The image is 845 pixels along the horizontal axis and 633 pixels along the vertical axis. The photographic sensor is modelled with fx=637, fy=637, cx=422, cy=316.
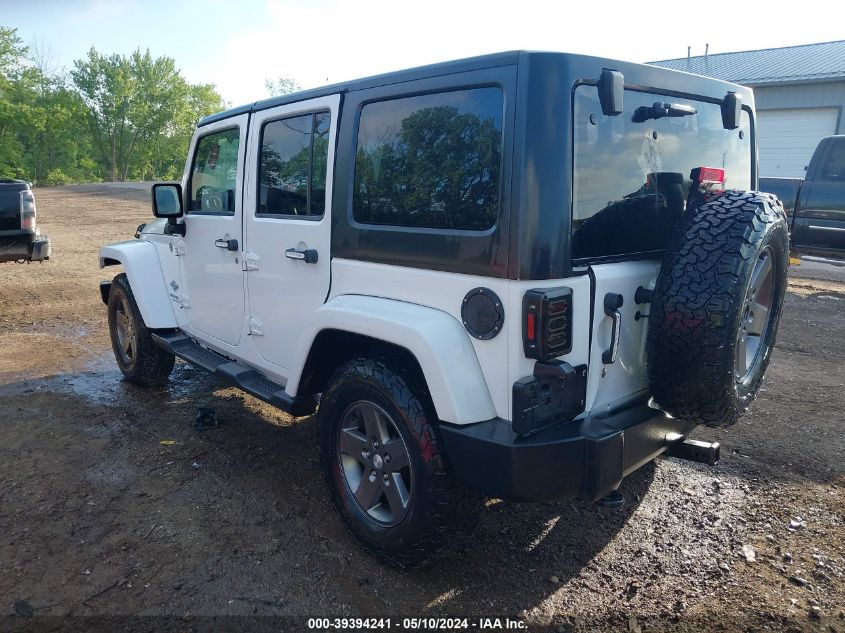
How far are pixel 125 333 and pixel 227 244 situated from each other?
2.03 metres

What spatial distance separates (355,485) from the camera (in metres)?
3.05

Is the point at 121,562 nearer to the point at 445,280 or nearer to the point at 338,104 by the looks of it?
the point at 445,280

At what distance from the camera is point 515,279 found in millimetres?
2316

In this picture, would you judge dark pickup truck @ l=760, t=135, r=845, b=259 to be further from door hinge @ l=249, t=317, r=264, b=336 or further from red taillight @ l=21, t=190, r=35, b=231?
red taillight @ l=21, t=190, r=35, b=231

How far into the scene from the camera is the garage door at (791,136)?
17.9 metres

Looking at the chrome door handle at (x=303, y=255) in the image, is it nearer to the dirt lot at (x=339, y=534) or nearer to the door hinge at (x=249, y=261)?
the door hinge at (x=249, y=261)

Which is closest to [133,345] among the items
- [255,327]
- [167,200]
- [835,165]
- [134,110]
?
[167,200]

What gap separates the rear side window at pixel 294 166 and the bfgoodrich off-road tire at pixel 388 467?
978 millimetres

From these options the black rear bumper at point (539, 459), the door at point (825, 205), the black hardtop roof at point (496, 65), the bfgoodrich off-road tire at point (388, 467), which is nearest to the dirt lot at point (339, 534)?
the bfgoodrich off-road tire at point (388, 467)

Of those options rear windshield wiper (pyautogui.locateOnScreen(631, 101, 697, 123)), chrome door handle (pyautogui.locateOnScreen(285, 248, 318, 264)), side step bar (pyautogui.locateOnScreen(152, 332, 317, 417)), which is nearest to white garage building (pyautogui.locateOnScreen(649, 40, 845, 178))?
rear windshield wiper (pyautogui.locateOnScreen(631, 101, 697, 123))

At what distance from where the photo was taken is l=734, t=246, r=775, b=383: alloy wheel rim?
8.59ft

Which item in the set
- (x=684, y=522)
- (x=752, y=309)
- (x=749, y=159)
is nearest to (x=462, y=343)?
(x=752, y=309)

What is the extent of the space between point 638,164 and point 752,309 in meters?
0.82

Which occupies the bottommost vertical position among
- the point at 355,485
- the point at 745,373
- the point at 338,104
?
the point at 355,485
